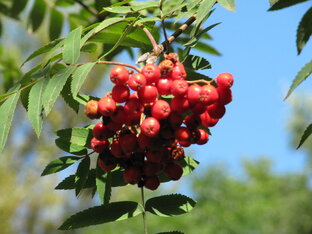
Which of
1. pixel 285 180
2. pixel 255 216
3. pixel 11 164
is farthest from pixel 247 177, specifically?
pixel 11 164

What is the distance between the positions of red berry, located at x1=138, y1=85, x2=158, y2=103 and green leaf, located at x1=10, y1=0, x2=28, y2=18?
1.36 m

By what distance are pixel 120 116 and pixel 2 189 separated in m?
15.2

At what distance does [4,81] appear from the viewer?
2395mm

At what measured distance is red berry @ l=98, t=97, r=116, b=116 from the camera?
1002 mm

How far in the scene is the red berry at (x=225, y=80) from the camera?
1.04 metres

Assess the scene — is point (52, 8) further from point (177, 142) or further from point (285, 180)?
point (285, 180)

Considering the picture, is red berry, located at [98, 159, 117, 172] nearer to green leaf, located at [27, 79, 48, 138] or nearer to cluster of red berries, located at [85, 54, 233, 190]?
cluster of red berries, located at [85, 54, 233, 190]

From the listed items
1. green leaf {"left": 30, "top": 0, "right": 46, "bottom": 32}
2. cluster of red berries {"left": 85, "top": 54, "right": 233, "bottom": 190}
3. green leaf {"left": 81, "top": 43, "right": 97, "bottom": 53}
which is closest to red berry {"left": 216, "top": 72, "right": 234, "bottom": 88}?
cluster of red berries {"left": 85, "top": 54, "right": 233, "bottom": 190}

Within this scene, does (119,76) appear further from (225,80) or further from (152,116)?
(225,80)

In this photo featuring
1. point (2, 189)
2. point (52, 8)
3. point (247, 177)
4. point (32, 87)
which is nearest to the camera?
point (32, 87)

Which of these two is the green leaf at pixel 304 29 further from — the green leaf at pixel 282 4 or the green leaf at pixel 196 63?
the green leaf at pixel 196 63

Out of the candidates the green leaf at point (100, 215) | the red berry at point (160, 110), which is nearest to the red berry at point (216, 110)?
the red berry at point (160, 110)

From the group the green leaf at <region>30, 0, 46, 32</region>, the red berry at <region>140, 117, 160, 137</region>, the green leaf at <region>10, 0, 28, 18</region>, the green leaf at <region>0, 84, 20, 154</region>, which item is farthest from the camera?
the green leaf at <region>30, 0, 46, 32</region>

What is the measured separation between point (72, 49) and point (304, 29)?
19.6 inches
